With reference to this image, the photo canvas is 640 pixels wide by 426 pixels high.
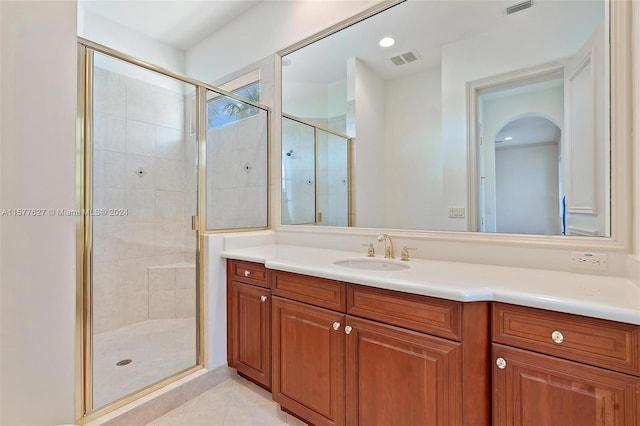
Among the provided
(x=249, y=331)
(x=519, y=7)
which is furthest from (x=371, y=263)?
(x=519, y=7)

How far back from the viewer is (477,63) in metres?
1.63

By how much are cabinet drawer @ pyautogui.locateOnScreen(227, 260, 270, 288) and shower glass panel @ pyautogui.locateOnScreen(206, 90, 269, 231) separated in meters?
0.37

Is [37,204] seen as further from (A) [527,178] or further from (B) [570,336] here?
(A) [527,178]

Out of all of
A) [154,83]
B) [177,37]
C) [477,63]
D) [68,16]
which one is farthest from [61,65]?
[177,37]

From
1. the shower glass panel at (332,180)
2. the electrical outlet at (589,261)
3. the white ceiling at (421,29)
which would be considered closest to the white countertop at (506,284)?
the electrical outlet at (589,261)

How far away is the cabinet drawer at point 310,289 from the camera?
140cm

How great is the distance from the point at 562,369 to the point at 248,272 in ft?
5.14

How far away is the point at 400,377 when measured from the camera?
3.95 feet

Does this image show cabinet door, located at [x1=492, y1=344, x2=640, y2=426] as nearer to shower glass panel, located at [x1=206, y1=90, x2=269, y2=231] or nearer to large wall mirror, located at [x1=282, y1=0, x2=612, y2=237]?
large wall mirror, located at [x1=282, y1=0, x2=612, y2=237]

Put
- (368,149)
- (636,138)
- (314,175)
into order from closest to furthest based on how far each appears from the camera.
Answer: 1. (636,138)
2. (368,149)
3. (314,175)

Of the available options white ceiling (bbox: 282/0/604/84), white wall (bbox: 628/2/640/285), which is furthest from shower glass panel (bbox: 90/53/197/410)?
white wall (bbox: 628/2/640/285)

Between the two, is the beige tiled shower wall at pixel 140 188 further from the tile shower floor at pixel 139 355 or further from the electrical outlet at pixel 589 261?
the electrical outlet at pixel 589 261

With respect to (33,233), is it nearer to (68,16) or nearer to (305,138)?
(68,16)

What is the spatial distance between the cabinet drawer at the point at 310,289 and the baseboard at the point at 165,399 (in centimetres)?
84
